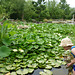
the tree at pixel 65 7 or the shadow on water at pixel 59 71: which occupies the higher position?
the tree at pixel 65 7

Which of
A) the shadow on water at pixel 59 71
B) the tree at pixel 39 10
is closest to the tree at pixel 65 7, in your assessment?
the tree at pixel 39 10

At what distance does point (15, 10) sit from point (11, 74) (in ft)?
55.5

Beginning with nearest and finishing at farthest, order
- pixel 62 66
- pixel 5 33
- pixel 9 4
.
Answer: pixel 62 66 → pixel 5 33 → pixel 9 4

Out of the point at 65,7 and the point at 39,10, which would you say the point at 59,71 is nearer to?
the point at 39,10

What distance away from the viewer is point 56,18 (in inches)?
1005

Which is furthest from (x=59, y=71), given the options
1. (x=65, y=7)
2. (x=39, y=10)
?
(x=65, y=7)

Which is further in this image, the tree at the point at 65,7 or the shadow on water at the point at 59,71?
the tree at the point at 65,7

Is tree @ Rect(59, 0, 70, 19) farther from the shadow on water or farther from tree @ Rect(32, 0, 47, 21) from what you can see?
the shadow on water

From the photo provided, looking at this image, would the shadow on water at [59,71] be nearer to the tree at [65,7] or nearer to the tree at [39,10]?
the tree at [39,10]

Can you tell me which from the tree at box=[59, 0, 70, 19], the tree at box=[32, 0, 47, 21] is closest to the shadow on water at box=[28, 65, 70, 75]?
the tree at box=[32, 0, 47, 21]

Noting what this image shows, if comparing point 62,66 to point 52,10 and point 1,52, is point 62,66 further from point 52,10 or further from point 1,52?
point 52,10

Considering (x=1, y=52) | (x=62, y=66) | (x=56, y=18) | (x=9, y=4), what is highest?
(x=9, y=4)

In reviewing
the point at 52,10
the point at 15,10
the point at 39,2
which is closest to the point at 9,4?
the point at 15,10

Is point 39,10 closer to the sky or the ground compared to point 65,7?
closer to the ground
